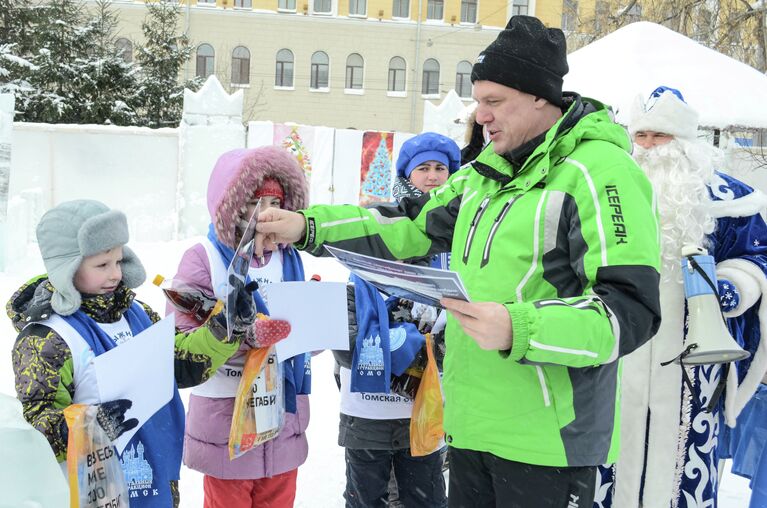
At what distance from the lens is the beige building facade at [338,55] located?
33.6 meters

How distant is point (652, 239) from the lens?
170 cm

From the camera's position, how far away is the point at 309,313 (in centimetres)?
254

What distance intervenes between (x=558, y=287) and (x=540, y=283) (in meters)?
0.05

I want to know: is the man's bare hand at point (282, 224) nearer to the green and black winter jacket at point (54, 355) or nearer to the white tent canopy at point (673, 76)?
the green and black winter jacket at point (54, 355)

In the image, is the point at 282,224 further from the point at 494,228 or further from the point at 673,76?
the point at 673,76

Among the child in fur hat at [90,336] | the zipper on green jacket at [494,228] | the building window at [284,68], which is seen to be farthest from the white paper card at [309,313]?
the building window at [284,68]

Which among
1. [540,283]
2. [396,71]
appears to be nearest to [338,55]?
[396,71]

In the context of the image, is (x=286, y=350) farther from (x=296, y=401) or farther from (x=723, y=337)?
(x=723, y=337)

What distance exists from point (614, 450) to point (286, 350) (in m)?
1.15

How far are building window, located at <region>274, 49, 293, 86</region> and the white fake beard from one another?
3218 centimetres

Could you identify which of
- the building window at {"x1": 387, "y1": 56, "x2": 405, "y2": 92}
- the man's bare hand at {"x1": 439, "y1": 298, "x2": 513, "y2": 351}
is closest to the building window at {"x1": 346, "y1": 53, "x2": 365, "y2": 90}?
the building window at {"x1": 387, "y1": 56, "x2": 405, "y2": 92}

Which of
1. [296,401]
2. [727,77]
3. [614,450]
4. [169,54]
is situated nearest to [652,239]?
[614,450]

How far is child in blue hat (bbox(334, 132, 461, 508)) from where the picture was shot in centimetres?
295

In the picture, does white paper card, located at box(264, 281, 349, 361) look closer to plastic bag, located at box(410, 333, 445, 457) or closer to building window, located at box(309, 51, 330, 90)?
plastic bag, located at box(410, 333, 445, 457)
